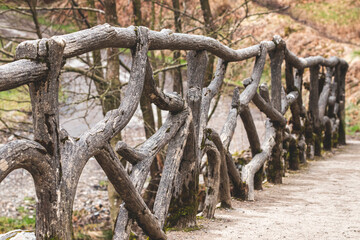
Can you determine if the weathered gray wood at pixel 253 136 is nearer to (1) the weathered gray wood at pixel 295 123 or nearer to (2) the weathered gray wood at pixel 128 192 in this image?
(1) the weathered gray wood at pixel 295 123

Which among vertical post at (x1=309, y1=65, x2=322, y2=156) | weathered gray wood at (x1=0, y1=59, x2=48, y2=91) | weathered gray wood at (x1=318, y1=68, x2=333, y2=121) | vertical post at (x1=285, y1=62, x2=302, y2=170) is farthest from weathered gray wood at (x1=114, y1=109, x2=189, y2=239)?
weathered gray wood at (x1=318, y1=68, x2=333, y2=121)

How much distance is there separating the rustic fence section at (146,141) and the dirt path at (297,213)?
0.60 ft

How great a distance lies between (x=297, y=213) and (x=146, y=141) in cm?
184

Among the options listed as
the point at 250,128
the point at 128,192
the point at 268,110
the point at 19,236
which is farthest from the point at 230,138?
the point at 19,236

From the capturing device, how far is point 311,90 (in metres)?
8.20

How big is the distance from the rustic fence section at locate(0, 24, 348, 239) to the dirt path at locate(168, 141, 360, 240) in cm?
18

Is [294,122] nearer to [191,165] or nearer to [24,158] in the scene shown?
[191,165]

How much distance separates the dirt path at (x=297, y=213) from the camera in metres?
3.60

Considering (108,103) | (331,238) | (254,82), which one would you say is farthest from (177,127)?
(108,103)

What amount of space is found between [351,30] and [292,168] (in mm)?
13233

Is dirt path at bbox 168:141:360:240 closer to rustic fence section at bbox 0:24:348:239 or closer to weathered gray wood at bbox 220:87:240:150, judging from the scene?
rustic fence section at bbox 0:24:348:239

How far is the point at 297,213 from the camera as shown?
14.2ft

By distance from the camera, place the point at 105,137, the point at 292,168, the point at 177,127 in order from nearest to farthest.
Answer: the point at 105,137 → the point at 177,127 → the point at 292,168

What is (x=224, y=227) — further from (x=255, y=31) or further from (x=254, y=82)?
(x=255, y=31)
